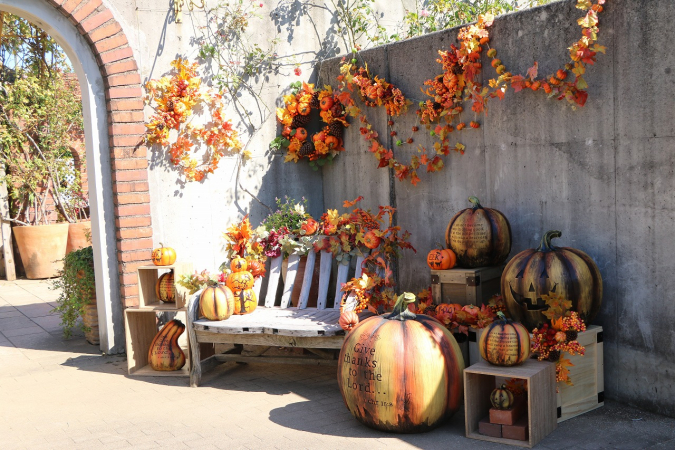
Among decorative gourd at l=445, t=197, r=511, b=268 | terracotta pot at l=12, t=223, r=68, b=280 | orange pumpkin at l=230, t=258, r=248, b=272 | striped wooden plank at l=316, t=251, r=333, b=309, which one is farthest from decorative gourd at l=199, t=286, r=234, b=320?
terracotta pot at l=12, t=223, r=68, b=280

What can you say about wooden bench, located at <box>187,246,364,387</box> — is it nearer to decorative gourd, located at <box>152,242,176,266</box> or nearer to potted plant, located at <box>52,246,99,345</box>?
decorative gourd, located at <box>152,242,176,266</box>

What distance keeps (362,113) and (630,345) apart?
2.93 meters

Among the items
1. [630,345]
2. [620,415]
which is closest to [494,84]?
[630,345]

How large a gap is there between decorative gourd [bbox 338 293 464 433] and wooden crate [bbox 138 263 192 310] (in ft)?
6.11

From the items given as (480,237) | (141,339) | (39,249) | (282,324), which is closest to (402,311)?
(480,237)

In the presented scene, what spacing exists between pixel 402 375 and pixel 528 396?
0.66 metres

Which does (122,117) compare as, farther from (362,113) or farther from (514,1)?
(514,1)

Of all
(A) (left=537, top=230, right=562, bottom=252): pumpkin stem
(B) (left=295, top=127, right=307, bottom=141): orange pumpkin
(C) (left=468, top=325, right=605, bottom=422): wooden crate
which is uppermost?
(B) (left=295, top=127, right=307, bottom=141): orange pumpkin

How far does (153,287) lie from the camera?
5.88m

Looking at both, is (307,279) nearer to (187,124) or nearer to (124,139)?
(187,124)

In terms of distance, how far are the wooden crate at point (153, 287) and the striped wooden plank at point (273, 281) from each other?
619mm

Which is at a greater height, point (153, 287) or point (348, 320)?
point (153, 287)

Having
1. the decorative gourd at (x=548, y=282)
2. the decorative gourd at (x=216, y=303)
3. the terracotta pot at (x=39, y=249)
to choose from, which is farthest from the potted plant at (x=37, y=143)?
the decorative gourd at (x=548, y=282)

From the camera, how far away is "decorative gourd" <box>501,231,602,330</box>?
4125 millimetres
